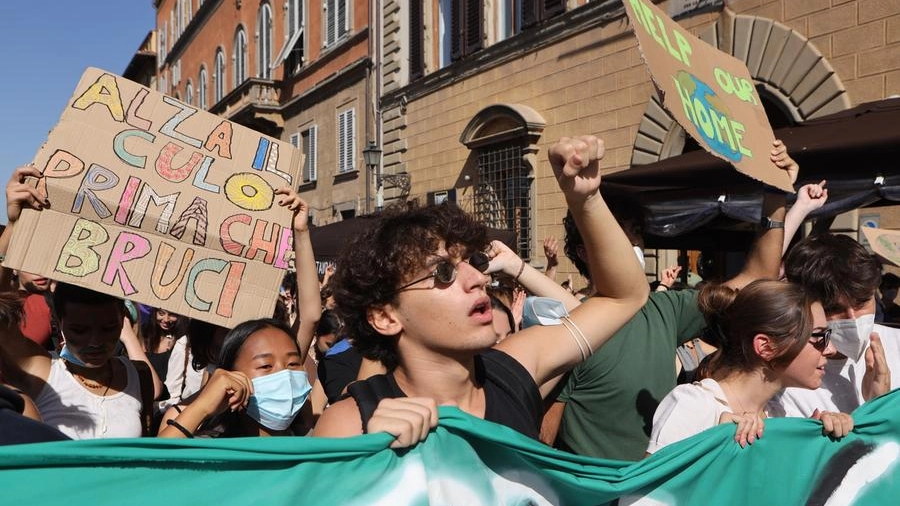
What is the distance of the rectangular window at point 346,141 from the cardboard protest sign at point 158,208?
17565mm

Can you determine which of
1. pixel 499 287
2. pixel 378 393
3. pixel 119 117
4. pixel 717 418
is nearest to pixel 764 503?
pixel 717 418

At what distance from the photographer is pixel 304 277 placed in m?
3.29

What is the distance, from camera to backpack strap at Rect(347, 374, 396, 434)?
180cm

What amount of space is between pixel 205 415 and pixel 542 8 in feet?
38.9

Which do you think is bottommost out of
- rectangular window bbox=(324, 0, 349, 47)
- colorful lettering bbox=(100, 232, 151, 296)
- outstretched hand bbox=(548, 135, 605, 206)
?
colorful lettering bbox=(100, 232, 151, 296)

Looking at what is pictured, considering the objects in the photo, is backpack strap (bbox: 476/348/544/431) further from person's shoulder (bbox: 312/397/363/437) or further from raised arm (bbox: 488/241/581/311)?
raised arm (bbox: 488/241/581/311)

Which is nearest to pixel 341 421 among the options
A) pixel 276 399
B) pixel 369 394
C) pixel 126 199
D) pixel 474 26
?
pixel 369 394

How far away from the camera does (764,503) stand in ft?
7.10

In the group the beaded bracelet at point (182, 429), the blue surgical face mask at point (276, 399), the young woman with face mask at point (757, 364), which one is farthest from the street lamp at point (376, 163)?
the young woman with face mask at point (757, 364)

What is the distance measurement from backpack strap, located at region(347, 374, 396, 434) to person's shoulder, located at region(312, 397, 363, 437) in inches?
0.5

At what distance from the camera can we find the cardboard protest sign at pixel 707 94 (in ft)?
8.12

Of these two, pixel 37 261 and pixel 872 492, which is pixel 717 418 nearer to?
pixel 872 492

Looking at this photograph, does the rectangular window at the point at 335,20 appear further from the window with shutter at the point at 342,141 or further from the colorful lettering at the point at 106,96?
the colorful lettering at the point at 106,96

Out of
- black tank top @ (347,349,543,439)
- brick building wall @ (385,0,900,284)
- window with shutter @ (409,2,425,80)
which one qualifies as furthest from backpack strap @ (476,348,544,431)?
window with shutter @ (409,2,425,80)
